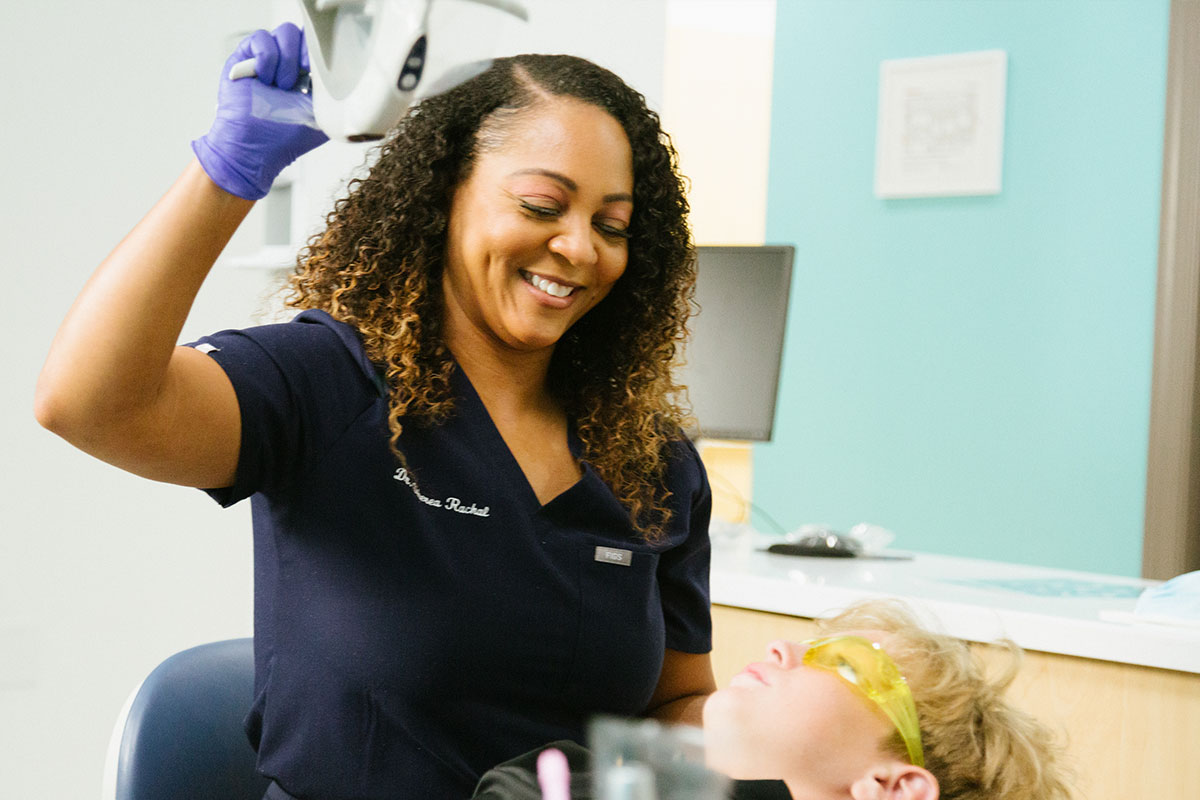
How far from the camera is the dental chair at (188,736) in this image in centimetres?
110

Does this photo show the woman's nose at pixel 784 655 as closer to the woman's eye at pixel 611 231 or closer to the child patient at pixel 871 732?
the child patient at pixel 871 732

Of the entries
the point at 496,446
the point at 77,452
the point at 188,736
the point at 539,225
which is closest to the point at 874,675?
the point at 496,446

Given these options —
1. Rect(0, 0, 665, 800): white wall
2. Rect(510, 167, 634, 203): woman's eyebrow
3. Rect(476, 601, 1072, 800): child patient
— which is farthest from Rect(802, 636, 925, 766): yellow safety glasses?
Rect(0, 0, 665, 800): white wall

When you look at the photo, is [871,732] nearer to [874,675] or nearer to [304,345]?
[874,675]

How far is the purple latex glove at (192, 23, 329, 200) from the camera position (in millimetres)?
811

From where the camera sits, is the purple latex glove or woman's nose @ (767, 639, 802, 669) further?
woman's nose @ (767, 639, 802, 669)

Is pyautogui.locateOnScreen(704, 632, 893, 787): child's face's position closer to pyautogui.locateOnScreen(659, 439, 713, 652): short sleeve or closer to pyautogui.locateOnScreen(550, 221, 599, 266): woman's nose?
pyautogui.locateOnScreen(659, 439, 713, 652): short sleeve

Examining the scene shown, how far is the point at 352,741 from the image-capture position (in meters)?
1.04

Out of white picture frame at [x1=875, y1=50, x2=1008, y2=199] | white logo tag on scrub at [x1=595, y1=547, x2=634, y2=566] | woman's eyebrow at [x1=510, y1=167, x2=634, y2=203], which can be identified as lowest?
white logo tag on scrub at [x1=595, y1=547, x2=634, y2=566]

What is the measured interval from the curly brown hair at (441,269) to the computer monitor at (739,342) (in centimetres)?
95

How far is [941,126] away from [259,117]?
2.51 m

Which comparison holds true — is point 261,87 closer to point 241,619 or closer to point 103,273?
point 103,273

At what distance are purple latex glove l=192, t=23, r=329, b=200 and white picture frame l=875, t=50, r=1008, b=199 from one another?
96.7 inches

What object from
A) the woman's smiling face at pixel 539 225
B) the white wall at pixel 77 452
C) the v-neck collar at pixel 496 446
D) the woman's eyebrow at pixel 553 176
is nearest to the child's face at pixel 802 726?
the v-neck collar at pixel 496 446
